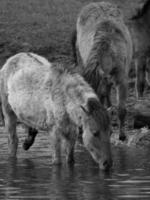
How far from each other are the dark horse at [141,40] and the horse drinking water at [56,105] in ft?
14.2

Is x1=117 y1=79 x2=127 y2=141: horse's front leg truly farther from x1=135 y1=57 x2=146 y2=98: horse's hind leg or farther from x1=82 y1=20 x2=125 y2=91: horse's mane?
x1=135 y1=57 x2=146 y2=98: horse's hind leg

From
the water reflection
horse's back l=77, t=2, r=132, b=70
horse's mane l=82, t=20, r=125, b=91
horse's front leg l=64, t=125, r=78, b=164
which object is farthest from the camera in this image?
horse's back l=77, t=2, r=132, b=70

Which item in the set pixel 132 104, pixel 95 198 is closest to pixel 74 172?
pixel 95 198

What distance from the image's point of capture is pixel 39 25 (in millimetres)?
23062

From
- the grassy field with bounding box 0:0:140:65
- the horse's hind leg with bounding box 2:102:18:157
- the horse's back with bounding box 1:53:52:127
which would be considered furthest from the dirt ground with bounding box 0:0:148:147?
the horse's back with bounding box 1:53:52:127

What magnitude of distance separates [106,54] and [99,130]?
2573mm

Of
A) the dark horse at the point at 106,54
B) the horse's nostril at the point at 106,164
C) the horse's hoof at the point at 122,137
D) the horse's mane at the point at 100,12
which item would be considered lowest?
the horse's hoof at the point at 122,137

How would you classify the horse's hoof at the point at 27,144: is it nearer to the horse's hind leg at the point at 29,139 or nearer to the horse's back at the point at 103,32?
the horse's hind leg at the point at 29,139

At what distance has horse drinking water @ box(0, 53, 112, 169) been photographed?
36.8ft

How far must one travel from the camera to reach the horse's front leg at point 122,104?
13.8 m

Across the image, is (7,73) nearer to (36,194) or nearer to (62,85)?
(62,85)

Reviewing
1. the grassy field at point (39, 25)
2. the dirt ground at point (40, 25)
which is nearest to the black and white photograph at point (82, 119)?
the dirt ground at point (40, 25)

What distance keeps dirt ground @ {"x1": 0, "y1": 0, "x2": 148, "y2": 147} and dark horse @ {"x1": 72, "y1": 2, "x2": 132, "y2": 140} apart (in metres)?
4.00

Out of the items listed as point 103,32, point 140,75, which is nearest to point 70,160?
point 103,32
